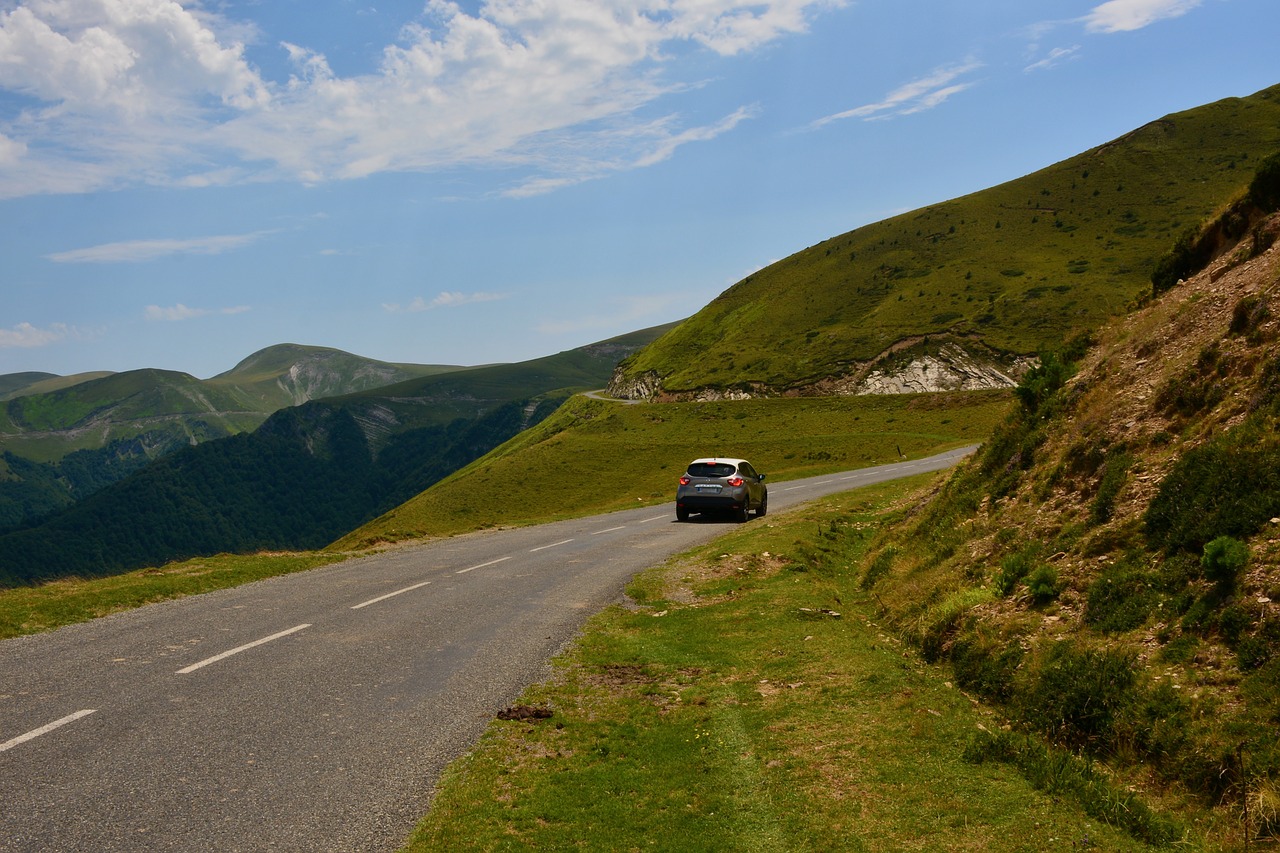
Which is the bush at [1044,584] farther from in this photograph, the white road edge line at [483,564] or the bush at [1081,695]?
the white road edge line at [483,564]

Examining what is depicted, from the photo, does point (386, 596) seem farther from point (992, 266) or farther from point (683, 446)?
point (992, 266)

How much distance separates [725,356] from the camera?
5502 inches

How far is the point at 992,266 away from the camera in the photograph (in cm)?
13238

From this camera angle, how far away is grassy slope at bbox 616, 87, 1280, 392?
117 meters

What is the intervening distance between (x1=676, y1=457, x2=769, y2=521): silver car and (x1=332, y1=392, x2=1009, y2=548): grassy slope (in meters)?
26.8

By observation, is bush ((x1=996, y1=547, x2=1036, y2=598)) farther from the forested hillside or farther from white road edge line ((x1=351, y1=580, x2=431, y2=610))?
white road edge line ((x1=351, y1=580, x2=431, y2=610))

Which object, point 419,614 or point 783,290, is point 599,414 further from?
point 419,614

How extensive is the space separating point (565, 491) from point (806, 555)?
61.5 metres

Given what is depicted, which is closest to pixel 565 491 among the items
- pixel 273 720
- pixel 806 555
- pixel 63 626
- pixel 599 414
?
pixel 599 414

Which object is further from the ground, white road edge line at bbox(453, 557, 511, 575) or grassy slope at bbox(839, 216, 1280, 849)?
grassy slope at bbox(839, 216, 1280, 849)

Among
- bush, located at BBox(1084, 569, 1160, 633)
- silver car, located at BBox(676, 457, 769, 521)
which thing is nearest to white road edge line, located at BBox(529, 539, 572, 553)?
silver car, located at BBox(676, 457, 769, 521)

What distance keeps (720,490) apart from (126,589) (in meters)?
19.2

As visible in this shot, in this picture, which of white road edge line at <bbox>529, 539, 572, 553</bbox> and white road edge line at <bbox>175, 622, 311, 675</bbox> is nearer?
white road edge line at <bbox>175, 622, 311, 675</bbox>

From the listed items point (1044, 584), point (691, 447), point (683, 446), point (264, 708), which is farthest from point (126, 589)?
point (683, 446)
